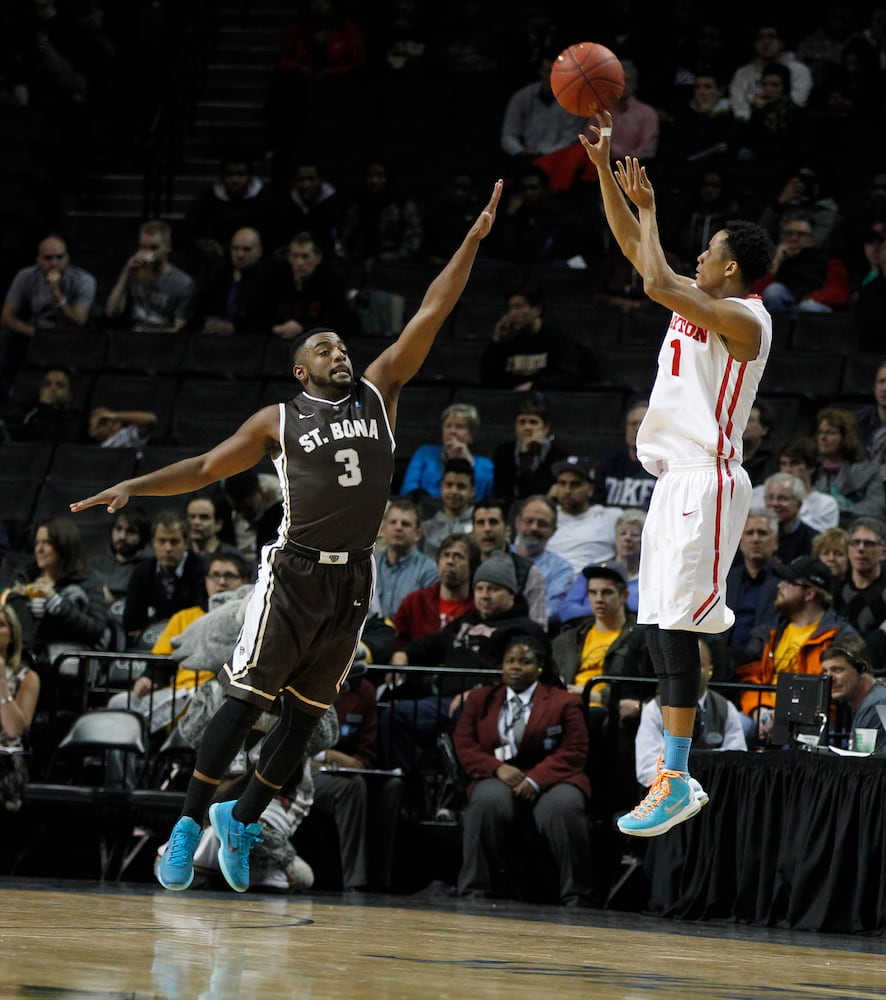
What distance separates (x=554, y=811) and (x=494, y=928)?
6.30 ft

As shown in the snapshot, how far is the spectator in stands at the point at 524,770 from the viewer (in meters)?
8.66

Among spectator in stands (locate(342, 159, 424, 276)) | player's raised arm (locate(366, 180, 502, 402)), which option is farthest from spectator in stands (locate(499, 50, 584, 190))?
player's raised arm (locate(366, 180, 502, 402))

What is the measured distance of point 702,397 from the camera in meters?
6.04

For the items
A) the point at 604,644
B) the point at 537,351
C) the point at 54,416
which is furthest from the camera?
the point at 54,416

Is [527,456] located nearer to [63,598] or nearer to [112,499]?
[63,598]

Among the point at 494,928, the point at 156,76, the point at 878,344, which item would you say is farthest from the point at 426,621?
the point at 156,76

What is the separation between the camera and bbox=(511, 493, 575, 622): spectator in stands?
1026cm

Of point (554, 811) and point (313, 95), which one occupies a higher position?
point (313, 95)

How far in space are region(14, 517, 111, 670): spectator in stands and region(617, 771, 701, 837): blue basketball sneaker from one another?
469cm

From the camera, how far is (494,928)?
6.77m

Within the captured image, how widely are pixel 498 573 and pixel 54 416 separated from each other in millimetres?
4552

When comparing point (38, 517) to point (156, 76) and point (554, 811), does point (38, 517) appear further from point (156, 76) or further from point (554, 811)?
point (156, 76)

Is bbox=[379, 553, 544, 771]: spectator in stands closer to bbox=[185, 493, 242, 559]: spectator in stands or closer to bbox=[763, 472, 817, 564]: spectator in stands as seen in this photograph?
bbox=[763, 472, 817, 564]: spectator in stands

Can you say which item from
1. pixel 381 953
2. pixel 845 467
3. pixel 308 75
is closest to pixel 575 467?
pixel 845 467
